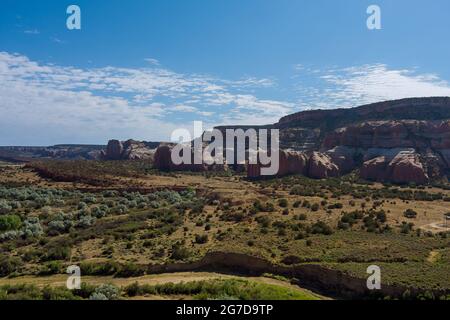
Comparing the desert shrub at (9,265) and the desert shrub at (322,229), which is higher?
the desert shrub at (322,229)

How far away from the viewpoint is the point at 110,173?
66.9 metres

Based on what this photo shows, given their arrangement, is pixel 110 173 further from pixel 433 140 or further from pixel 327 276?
pixel 433 140

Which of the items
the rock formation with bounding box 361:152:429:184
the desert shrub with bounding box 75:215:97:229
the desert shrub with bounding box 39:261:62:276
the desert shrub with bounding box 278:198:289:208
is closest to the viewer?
the desert shrub with bounding box 39:261:62:276

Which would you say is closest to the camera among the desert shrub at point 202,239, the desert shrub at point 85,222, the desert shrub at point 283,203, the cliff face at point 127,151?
the desert shrub at point 202,239

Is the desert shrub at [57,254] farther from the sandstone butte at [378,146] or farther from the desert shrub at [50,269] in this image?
the sandstone butte at [378,146]

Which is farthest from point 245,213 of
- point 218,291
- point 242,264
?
point 218,291

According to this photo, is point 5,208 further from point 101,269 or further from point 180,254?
point 180,254

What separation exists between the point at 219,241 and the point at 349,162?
55043mm

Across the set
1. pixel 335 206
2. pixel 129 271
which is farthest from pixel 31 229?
pixel 335 206

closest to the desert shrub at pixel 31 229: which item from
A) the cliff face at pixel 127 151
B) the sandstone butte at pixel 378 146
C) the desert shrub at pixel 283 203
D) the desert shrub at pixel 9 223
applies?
the desert shrub at pixel 9 223

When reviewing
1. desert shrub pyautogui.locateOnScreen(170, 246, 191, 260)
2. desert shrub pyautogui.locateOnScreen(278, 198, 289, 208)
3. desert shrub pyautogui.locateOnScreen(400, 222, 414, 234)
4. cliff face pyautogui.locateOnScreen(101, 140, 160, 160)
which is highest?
cliff face pyautogui.locateOnScreen(101, 140, 160, 160)

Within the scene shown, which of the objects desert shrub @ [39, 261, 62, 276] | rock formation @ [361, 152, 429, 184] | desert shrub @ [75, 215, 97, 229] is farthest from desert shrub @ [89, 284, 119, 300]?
rock formation @ [361, 152, 429, 184]

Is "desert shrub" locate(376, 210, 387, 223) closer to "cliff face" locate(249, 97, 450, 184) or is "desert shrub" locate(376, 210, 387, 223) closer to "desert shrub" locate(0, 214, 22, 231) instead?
"desert shrub" locate(0, 214, 22, 231)
